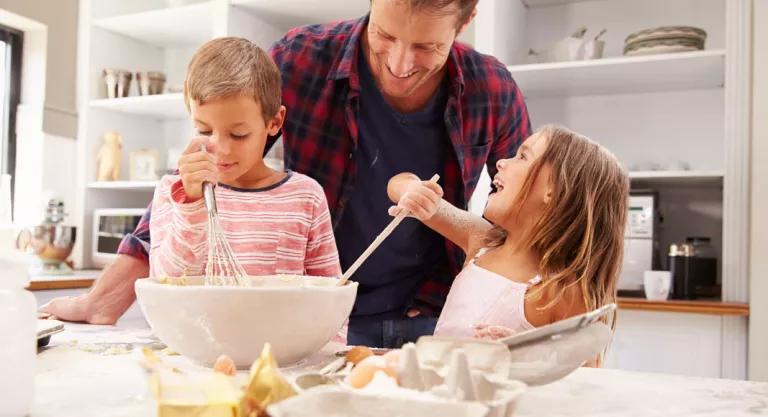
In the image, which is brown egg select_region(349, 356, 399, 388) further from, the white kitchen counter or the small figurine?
the small figurine

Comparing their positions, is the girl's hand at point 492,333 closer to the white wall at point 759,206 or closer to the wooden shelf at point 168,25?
the white wall at point 759,206

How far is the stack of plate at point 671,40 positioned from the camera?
7.81 feet

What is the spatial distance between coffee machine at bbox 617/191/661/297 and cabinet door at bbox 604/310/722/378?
0.37 ft

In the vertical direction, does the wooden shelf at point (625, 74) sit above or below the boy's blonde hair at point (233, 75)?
above

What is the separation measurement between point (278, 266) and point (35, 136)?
249cm

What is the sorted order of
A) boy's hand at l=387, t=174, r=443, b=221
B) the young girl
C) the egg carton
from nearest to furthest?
1. the egg carton
2. boy's hand at l=387, t=174, r=443, b=221
3. the young girl

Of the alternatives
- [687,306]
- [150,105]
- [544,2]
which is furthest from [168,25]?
[687,306]

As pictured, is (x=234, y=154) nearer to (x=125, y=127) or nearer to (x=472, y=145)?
(x=472, y=145)

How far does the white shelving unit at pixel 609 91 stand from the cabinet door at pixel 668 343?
11 millimetres

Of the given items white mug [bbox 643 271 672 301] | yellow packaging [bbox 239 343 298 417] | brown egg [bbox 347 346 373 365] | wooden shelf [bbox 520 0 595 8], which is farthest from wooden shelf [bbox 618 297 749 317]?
yellow packaging [bbox 239 343 298 417]

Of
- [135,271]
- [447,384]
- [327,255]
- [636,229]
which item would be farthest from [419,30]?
[636,229]

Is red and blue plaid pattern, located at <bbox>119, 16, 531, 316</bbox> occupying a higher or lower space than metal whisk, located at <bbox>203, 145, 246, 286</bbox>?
higher

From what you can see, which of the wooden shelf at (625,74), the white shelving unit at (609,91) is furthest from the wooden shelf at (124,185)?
the wooden shelf at (625,74)

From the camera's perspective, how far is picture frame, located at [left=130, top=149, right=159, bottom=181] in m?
3.27
